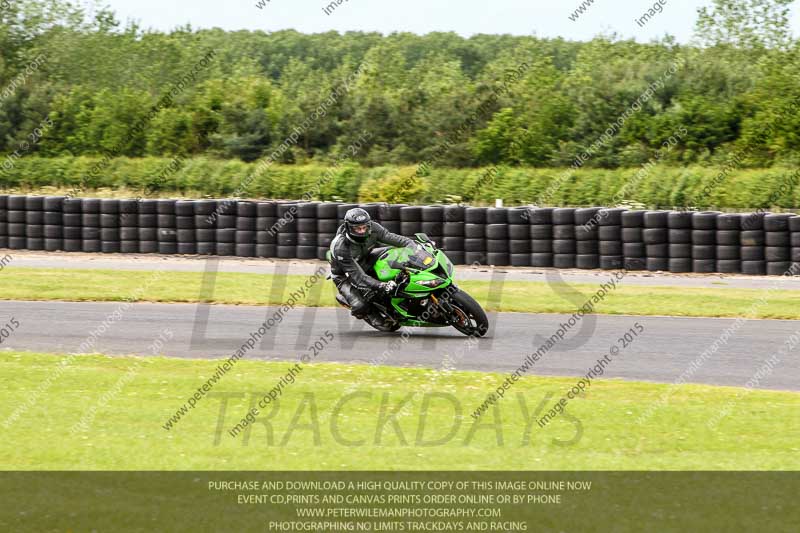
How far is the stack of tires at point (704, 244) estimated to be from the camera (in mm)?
19125

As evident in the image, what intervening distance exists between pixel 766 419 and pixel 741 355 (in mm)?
3109

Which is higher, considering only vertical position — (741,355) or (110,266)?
(741,355)

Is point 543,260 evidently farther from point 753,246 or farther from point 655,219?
point 753,246

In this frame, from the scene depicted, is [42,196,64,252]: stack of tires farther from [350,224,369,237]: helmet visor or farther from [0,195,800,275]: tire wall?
[350,224,369,237]: helmet visor

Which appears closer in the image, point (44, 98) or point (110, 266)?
point (110, 266)

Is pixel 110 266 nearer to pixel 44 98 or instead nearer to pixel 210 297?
pixel 210 297

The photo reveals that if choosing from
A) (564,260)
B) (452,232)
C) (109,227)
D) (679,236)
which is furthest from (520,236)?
(109,227)

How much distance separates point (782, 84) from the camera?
3559 cm

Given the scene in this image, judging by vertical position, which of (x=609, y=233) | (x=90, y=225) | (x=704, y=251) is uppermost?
(x=609, y=233)

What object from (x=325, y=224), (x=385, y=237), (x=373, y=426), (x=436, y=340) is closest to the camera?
(x=373, y=426)

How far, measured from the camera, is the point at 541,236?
2030cm

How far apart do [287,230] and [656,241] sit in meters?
7.23
